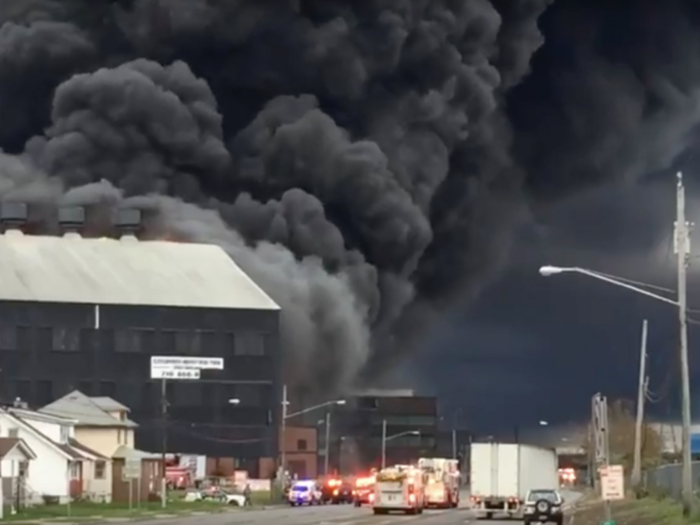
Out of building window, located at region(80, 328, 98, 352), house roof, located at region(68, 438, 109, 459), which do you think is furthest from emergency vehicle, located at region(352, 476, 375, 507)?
building window, located at region(80, 328, 98, 352)

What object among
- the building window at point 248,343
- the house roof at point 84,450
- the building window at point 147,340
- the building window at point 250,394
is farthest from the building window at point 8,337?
the house roof at point 84,450

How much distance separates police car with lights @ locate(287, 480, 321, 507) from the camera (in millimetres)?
78750

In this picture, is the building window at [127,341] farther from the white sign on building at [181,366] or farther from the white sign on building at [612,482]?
the white sign on building at [612,482]

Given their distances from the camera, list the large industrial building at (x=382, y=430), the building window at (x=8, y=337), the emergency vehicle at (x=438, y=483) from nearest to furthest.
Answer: the emergency vehicle at (x=438, y=483)
the building window at (x=8, y=337)
the large industrial building at (x=382, y=430)

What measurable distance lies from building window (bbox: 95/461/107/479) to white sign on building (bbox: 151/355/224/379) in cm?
1316

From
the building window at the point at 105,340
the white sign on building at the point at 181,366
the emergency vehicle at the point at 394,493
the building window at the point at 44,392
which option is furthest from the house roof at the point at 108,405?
the emergency vehicle at the point at 394,493

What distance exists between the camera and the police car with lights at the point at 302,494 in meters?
78.8

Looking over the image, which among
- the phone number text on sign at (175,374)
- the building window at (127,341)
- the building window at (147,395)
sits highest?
the building window at (127,341)

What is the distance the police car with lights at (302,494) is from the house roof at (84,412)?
9.80m

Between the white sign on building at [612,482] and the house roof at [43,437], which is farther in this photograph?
the house roof at [43,437]

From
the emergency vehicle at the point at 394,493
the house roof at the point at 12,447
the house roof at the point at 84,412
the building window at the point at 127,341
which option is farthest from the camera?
the building window at the point at 127,341

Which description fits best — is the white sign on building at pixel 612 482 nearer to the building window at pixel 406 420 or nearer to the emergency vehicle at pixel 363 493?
the emergency vehicle at pixel 363 493

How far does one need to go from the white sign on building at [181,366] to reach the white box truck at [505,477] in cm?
3759

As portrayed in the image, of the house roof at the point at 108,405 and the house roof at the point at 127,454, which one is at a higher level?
the house roof at the point at 108,405
